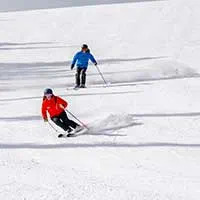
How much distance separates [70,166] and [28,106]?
19.3 feet

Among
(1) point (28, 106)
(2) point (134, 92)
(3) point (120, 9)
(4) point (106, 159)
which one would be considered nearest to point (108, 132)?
(4) point (106, 159)

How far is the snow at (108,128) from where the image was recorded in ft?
23.7

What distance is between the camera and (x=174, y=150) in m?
9.59

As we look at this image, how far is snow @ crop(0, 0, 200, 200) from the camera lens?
23.7ft

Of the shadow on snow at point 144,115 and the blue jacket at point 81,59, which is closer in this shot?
the shadow on snow at point 144,115

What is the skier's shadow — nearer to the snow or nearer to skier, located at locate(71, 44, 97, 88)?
the snow

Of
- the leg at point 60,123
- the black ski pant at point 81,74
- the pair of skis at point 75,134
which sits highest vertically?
the black ski pant at point 81,74

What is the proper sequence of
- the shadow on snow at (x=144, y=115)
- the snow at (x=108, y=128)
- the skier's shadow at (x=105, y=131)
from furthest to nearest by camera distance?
the shadow on snow at (x=144, y=115)
the skier's shadow at (x=105, y=131)
the snow at (x=108, y=128)

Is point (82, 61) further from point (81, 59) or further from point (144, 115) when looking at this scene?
point (144, 115)

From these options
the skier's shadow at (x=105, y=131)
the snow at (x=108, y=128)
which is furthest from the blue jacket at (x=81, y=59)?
the skier's shadow at (x=105, y=131)

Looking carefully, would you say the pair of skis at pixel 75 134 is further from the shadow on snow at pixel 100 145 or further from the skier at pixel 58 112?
the shadow on snow at pixel 100 145

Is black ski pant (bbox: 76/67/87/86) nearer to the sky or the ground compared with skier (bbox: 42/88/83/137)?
nearer to the sky

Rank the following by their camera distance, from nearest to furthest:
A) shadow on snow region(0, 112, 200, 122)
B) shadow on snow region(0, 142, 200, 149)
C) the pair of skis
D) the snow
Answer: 1. the snow
2. shadow on snow region(0, 142, 200, 149)
3. the pair of skis
4. shadow on snow region(0, 112, 200, 122)

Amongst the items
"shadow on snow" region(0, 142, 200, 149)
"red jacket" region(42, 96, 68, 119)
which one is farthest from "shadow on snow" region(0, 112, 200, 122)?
"shadow on snow" region(0, 142, 200, 149)
